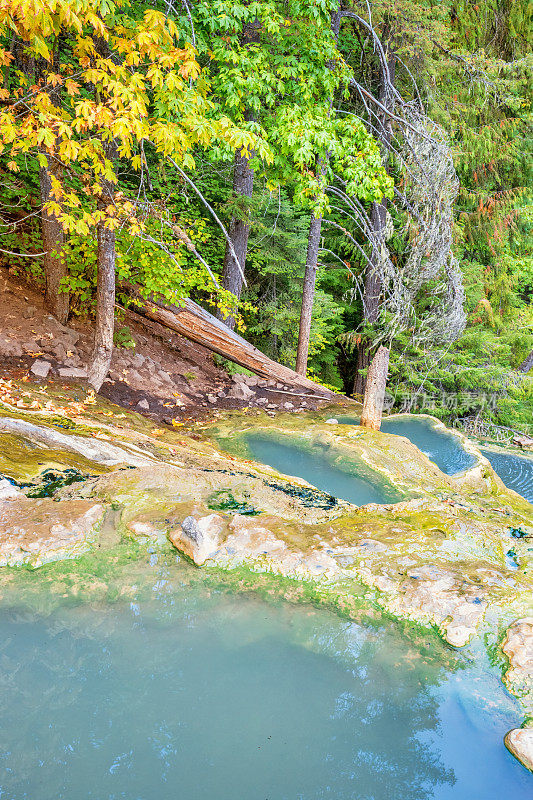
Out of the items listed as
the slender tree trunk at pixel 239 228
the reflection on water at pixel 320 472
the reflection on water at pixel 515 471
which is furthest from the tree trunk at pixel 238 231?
the reflection on water at pixel 515 471

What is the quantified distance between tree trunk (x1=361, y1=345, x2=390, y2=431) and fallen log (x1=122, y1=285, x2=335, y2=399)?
2434mm

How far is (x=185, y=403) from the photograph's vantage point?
9.11m

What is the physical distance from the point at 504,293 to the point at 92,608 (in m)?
14.2

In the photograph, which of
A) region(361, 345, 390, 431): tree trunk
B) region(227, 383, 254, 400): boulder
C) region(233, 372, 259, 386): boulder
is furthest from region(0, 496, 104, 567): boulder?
region(233, 372, 259, 386): boulder

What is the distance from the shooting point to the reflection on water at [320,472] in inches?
241

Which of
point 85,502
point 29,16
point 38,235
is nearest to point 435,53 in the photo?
point 38,235

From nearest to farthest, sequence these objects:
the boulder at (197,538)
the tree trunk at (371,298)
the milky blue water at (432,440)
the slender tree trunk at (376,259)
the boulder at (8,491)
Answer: the boulder at (197,538) → the boulder at (8,491) → the milky blue water at (432,440) → the slender tree trunk at (376,259) → the tree trunk at (371,298)

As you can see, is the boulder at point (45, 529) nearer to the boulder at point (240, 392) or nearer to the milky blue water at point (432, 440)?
the milky blue water at point (432, 440)

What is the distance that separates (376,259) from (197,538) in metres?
10.6

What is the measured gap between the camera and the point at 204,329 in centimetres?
1007

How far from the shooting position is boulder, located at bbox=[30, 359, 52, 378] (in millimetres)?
7391

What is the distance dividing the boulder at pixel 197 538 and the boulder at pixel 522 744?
6.87 ft

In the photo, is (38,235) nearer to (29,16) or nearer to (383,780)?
(29,16)

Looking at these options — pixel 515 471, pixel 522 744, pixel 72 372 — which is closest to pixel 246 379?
pixel 72 372
